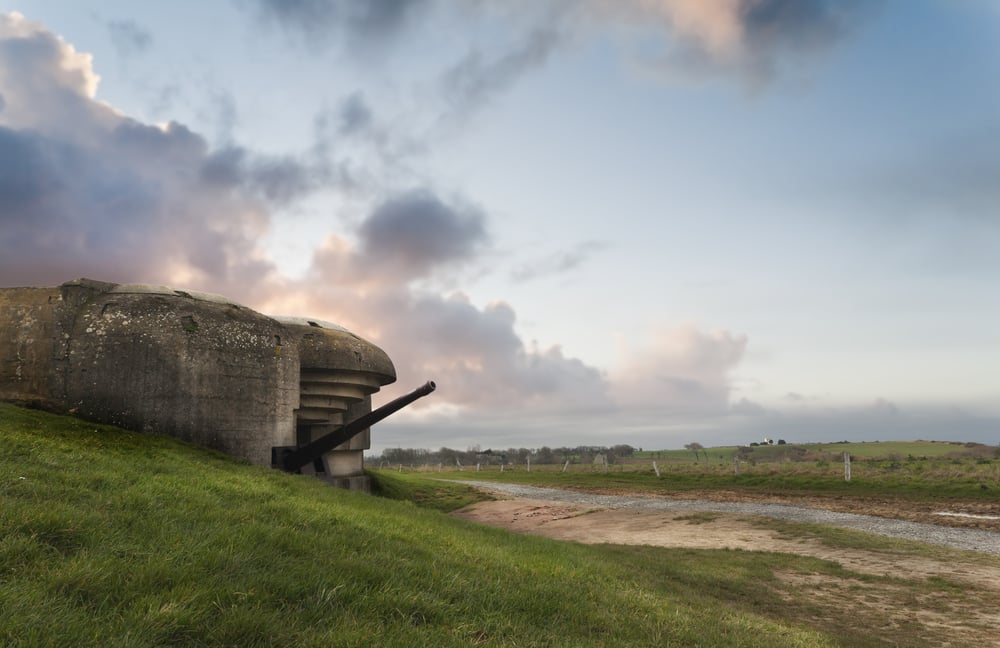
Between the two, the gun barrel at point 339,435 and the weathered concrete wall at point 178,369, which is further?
the gun barrel at point 339,435

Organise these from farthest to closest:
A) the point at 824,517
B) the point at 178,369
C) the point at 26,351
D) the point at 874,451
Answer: the point at 874,451
the point at 824,517
the point at 178,369
the point at 26,351

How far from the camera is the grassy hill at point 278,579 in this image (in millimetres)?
3631

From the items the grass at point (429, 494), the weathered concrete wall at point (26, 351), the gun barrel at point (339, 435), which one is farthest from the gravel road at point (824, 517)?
the weathered concrete wall at point (26, 351)

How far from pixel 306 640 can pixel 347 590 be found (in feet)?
3.01

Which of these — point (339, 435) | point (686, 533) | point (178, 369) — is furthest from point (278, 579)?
point (686, 533)

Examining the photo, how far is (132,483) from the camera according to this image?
7.08 metres

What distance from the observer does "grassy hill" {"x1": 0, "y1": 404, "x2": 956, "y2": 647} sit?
3.63 meters

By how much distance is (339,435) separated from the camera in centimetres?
1594

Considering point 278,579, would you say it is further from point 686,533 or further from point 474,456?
point 474,456

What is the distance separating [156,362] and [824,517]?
60.8ft

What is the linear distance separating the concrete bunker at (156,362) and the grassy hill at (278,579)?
2.08 m

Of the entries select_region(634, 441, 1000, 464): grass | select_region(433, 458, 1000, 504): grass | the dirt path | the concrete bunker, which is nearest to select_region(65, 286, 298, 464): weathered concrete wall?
the concrete bunker

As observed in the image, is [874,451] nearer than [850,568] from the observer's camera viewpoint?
No

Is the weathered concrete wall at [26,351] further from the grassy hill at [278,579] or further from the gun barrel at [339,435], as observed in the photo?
the gun barrel at [339,435]
